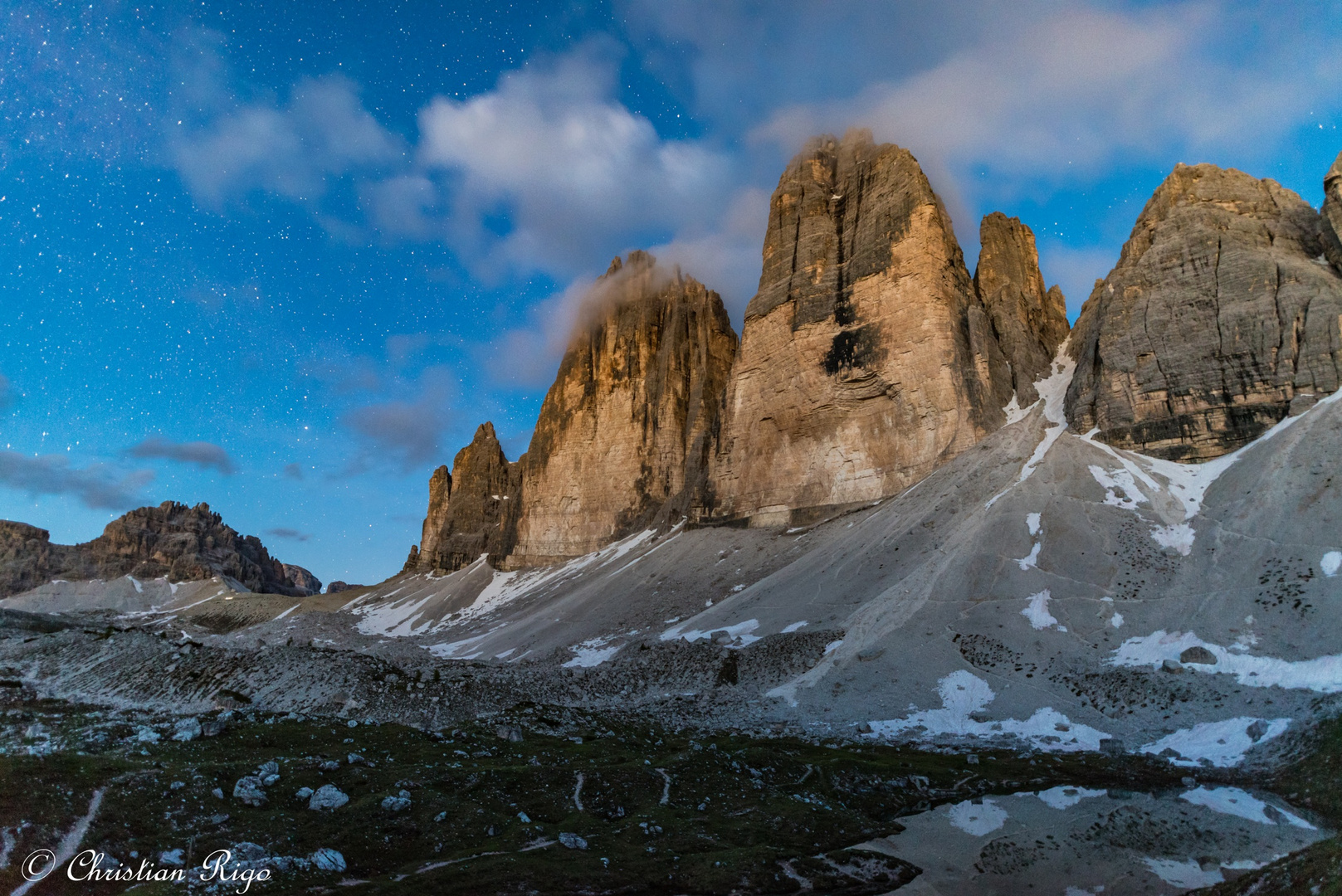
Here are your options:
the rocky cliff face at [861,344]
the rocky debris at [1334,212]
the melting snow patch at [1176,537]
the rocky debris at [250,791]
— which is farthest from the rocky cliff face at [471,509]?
the rocky debris at [250,791]

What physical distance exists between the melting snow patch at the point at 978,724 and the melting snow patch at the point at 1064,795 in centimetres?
551

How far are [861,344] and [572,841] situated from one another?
66681 millimetres

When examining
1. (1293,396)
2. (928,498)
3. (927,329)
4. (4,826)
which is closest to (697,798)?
(4,826)

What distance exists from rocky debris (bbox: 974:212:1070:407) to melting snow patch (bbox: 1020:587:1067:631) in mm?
32445

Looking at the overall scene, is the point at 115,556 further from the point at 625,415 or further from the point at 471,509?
the point at 625,415

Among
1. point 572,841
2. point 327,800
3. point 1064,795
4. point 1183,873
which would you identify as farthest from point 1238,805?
point 327,800

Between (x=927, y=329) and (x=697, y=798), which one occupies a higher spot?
(x=927, y=329)

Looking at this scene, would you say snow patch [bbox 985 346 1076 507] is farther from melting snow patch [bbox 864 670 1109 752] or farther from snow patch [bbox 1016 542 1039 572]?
melting snow patch [bbox 864 670 1109 752]

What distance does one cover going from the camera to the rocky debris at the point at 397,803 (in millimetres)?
14289

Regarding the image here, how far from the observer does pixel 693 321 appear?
121 meters

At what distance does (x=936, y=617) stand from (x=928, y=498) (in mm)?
19546

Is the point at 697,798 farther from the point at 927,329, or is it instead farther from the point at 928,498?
the point at 927,329

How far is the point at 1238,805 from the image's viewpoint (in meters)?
18.5

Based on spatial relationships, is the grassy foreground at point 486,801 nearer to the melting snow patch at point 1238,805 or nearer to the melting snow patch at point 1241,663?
the melting snow patch at point 1238,805
